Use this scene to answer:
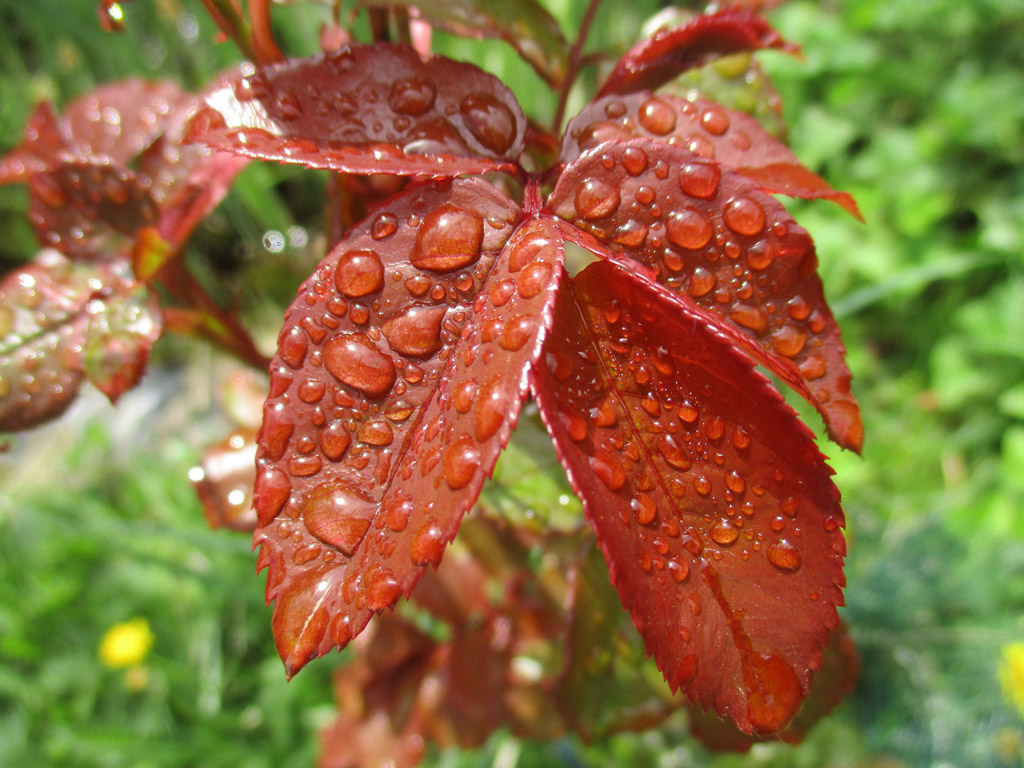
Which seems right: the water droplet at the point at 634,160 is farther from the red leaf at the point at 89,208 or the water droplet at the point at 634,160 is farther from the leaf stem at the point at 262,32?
the red leaf at the point at 89,208

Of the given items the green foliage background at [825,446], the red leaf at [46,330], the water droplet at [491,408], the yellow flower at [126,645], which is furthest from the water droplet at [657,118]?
the yellow flower at [126,645]

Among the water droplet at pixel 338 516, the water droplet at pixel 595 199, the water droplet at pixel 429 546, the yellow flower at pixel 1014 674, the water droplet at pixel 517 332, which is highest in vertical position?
the water droplet at pixel 595 199

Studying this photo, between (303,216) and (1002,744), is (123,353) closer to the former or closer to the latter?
(1002,744)

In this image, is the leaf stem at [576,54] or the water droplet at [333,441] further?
the leaf stem at [576,54]

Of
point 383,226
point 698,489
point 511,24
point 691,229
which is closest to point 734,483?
point 698,489

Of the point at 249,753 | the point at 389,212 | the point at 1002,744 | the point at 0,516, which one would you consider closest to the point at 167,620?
the point at 249,753

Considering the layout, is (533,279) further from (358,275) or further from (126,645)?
(126,645)

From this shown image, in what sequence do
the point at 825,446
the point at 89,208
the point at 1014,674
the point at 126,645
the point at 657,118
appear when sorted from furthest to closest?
1. the point at 825,446
2. the point at 126,645
3. the point at 1014,674
4. the point at 89,208
5. the point at 657,118
